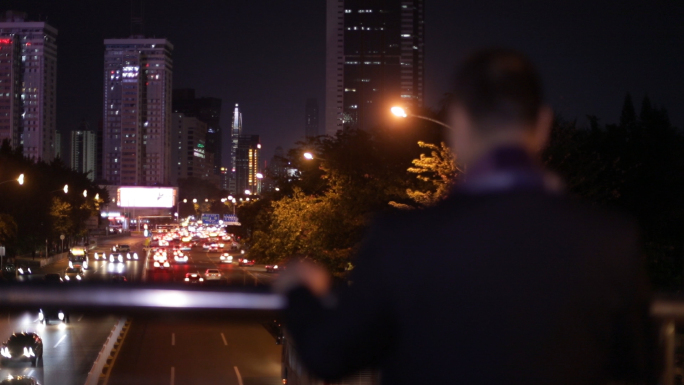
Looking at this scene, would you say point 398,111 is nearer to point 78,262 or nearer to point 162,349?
point 162,349

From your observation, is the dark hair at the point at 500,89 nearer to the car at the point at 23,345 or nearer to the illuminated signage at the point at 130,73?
the car at the point at 23,345

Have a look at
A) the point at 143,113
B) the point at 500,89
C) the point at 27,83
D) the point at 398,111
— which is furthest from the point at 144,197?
the point at 143,113

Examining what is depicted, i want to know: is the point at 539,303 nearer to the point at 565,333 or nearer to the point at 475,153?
the point at 565,333

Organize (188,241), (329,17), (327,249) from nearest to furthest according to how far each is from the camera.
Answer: (327,249)
(188,241)
(329,17)

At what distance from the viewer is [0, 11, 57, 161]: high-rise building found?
168625 millimetres

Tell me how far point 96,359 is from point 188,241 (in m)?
75.8

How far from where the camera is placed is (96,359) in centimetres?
457

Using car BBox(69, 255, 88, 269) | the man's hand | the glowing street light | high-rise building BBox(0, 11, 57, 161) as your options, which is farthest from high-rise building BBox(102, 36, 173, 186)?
the man's hand

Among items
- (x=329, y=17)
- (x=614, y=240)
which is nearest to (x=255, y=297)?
(x=614, y=240)

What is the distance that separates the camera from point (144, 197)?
75562mm

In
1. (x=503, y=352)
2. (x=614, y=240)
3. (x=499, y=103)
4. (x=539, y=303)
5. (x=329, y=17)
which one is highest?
(x=329, y=17)

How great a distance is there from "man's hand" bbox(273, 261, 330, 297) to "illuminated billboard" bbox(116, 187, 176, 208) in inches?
2978

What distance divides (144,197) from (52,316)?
248ft

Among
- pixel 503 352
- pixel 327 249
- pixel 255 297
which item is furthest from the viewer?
pixel 327 249
